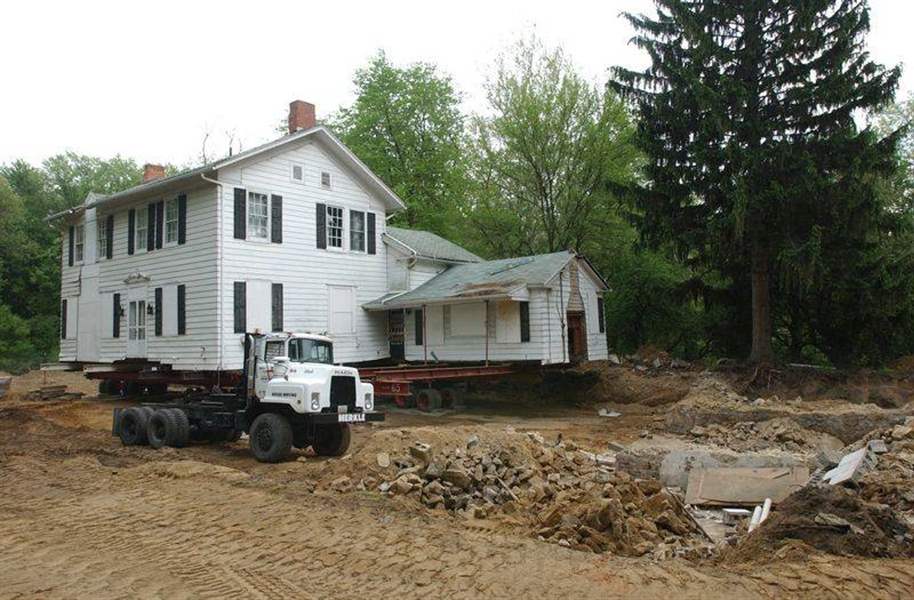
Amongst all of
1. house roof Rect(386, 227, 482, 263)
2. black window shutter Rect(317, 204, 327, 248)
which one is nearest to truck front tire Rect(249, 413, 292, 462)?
black window shutter Rect(317, 204, 327, 248)

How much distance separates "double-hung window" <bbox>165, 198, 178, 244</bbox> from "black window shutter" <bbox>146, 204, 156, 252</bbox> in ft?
2.04

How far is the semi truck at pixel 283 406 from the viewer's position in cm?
1215

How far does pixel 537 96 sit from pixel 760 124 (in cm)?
1197

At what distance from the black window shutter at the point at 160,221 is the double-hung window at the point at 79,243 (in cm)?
514

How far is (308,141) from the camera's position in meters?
23.2

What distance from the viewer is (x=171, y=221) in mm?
21844

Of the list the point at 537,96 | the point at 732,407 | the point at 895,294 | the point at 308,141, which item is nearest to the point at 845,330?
the point at 895,294

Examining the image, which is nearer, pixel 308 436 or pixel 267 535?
pixel 267 535

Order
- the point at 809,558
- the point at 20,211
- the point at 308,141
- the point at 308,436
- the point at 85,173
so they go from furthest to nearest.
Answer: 1. the point at 85,173
2. the point at 20,211
3. the point at 308,141
4. the point at 308,436
5. the point at 809,558

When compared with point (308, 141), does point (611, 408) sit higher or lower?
lower

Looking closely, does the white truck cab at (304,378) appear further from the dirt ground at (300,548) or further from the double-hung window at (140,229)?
the double-hung window at (140,229)

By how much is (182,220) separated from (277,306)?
12.9 ft

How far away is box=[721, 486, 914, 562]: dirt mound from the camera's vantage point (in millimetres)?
6238

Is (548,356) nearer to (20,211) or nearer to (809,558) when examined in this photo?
(809,558)
